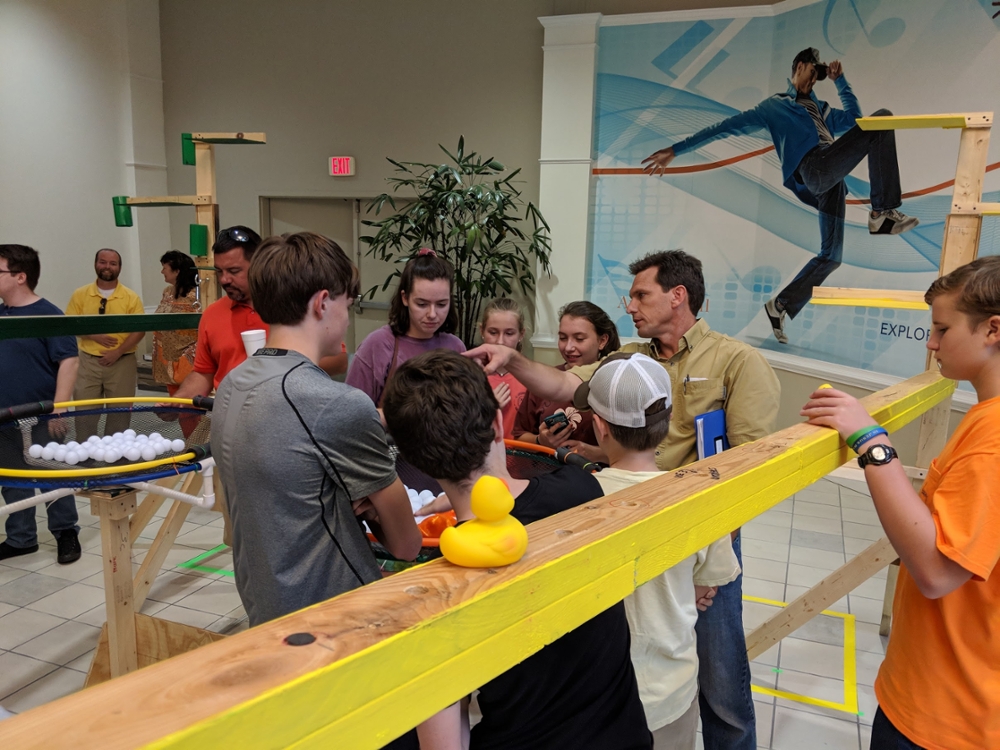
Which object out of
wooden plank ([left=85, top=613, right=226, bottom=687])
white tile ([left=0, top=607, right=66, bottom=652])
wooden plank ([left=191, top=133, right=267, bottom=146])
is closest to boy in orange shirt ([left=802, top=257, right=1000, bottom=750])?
wooden plank ([left=85, top=613, right=226, bottom=687])

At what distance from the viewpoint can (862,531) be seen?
4449 mm

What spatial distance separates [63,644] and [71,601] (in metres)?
0.40

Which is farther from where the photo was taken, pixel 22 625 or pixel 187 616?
pixel 187 616

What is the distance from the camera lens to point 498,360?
75.6 inches

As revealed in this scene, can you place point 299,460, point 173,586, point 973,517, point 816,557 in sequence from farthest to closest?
point 816,557, point 173,586, point 299,460, point 973,517

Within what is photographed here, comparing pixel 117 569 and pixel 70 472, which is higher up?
pixel 70 472

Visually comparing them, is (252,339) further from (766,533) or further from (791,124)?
(791,124)

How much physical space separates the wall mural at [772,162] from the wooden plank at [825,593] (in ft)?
10.1

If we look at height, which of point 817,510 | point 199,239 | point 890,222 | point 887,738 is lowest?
point 817,510

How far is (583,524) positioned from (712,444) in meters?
1.25

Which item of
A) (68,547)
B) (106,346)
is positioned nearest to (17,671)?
(68,547)

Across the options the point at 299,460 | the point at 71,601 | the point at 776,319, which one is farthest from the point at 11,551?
the point at 776,319

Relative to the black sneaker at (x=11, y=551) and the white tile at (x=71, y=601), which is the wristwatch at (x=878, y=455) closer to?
the white tile at (x=71, y=601)

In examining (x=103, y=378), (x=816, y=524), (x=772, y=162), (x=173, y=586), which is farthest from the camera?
(x=772, y=162)
